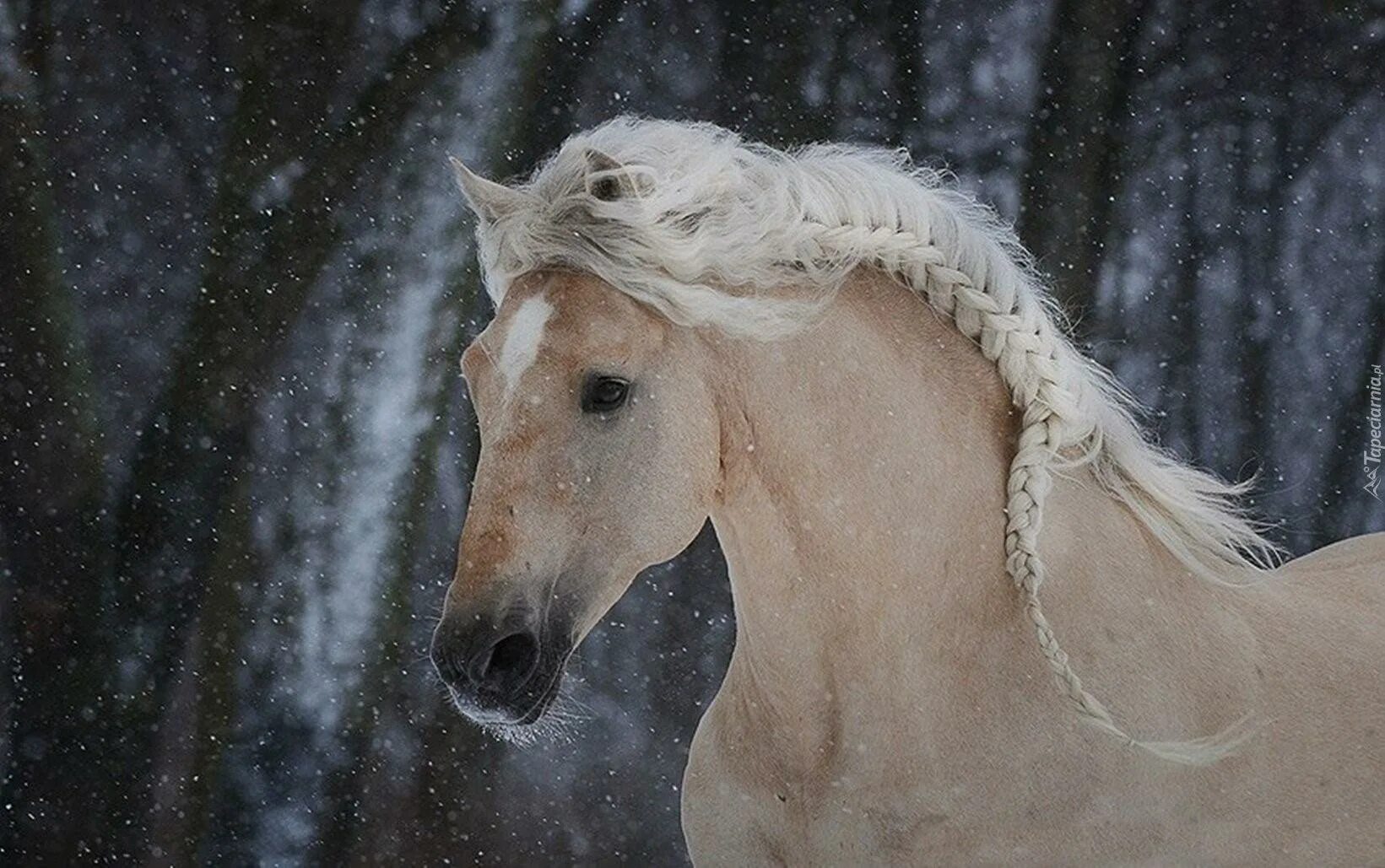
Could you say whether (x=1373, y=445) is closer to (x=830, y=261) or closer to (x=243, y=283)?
(x=830, y=261)

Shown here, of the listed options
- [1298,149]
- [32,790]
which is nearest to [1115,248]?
[1298,149]

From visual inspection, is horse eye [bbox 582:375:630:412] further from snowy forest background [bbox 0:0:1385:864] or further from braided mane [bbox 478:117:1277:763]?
snowy forest background [bbox 0:0:1385:864]

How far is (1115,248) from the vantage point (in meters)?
2.16

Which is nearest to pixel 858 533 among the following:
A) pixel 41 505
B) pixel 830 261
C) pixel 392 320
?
pixel 830 261

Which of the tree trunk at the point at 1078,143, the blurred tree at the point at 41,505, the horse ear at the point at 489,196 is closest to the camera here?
the horse ear at the point at 489,196

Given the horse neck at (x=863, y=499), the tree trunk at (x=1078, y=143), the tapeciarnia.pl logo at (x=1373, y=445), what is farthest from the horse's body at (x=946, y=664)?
the tapeciarnia.pl logo at (x=1373, y=445)

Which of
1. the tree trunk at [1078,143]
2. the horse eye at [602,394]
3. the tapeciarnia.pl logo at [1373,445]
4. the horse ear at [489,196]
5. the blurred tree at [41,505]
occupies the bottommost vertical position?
the blurred tree at [41,505]

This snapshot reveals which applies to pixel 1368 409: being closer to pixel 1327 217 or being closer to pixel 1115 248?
pixel 1327 217

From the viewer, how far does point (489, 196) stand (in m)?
1.04

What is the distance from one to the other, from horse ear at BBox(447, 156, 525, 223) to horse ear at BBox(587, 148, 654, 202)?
0.24 ft

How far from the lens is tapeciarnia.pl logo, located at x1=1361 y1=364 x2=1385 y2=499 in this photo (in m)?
2.19

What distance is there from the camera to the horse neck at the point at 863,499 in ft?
3.23

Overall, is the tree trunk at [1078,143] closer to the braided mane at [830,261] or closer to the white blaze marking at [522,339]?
the braided mane at [830,261]

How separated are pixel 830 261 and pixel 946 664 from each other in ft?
1.03
